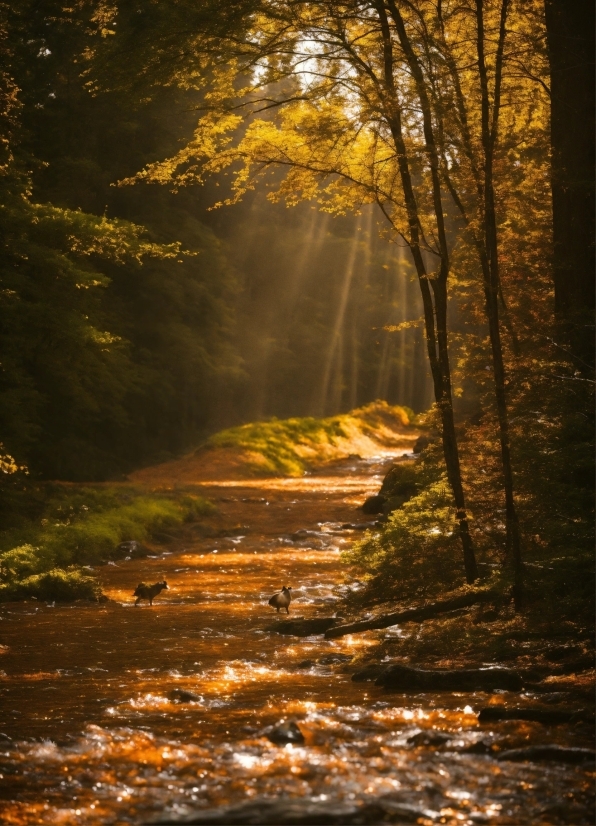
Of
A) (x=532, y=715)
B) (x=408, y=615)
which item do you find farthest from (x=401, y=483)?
(x=532, y=715)

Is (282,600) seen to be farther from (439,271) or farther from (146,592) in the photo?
(439,271)

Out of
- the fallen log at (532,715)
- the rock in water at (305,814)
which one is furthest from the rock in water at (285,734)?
the fallen log at (532,715)

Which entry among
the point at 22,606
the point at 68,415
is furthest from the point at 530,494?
the point at 68,415

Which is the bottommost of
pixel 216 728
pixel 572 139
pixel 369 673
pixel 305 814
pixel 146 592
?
pixel 146 592

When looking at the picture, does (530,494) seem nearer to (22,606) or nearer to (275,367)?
(22,606)

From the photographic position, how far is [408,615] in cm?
1012

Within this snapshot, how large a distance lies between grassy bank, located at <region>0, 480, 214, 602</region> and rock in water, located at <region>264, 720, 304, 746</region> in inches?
295

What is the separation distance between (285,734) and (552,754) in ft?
5.37

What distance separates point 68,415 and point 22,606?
1662cm

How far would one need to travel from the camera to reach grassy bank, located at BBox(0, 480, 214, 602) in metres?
13.3

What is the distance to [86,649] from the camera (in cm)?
958

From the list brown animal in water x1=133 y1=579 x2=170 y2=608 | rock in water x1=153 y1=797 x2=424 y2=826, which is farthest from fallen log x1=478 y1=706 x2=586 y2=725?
brown animal in water x1=133 y1=579 x2=170 y2=608

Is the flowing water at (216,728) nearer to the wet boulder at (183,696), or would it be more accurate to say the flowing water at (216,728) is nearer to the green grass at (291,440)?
the wet boulder at (183,696)

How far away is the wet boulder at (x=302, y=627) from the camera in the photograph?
34.2ft
